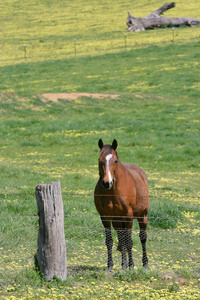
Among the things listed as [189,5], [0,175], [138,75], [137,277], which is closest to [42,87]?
[138,75]

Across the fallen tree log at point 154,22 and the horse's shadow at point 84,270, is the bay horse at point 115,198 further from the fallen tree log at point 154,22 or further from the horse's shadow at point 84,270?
the fallen tree log at point 154,22

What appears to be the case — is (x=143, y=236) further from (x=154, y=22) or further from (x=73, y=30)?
(x=73, y=30)

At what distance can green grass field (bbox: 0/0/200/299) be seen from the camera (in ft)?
28.5

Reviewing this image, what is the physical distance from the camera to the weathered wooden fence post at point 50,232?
26.2 feet

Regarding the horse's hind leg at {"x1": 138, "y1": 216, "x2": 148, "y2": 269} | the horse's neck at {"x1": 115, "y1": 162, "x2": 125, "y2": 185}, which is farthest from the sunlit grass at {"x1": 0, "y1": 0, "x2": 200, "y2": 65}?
the horse's neck at {"x1": 115, "y1": 162, "x2": 125, "y2": 185}

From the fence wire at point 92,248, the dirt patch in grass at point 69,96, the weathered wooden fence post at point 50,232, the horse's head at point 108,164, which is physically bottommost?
the dirt patch in grass at point 69,96

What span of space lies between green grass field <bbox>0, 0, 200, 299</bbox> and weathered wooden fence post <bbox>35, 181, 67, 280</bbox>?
0.26 metres

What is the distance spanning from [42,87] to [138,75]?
9.69m

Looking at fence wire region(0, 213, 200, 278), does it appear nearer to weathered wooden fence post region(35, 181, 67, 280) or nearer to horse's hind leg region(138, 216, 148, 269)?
horse's hind leg region(138, 216, 148, 269)

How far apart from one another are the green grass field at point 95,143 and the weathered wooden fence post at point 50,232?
26 centimetres

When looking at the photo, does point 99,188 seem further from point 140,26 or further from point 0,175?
point 140,26

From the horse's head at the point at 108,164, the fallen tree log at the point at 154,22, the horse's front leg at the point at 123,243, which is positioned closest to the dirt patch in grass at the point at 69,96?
A: the horse's front leg at the point at 123,243

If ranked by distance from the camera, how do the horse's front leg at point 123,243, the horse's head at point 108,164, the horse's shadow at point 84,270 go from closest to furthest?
the horse's head at point 108,164 → the horse's shadow at point 84,270 → the horse's front leg at point 123,243

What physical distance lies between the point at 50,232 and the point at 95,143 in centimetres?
1808
